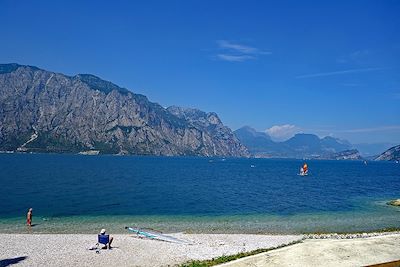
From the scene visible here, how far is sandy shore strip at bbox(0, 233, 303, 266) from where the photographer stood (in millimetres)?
29106

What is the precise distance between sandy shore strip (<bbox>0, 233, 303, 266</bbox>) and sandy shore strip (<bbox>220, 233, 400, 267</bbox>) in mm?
9729

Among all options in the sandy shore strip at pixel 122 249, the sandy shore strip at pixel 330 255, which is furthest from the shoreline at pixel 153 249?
the sandy shore strip at pixel 330 255

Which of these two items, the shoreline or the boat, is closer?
the shoreline

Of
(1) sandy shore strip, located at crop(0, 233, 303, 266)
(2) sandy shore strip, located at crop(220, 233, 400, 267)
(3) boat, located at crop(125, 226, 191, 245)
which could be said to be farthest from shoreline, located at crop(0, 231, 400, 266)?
(3) boat, located at crop(125, 226, 191, 245)

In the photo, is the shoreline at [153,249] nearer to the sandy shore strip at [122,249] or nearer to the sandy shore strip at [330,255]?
the sandy shore strip at [122,249]

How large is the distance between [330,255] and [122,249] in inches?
765

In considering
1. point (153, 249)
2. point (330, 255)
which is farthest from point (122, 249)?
point (330, 255)

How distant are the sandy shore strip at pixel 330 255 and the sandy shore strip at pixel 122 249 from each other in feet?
31.9

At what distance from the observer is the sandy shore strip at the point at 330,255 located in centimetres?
2089

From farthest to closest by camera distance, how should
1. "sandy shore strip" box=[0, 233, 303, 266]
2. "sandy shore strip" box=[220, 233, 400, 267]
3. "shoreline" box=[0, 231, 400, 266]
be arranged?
1. "sandy shore strip" box=[0, 233, 303, 266]
2. "shoreline" box=[0, 231, 400, 266]
3. "sandy shore strip" box=[220, 233, 400, 267]

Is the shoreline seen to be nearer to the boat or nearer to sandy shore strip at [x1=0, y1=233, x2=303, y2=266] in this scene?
sandy shore strip at [x1=0, y1=233, x2=303, y2=266]

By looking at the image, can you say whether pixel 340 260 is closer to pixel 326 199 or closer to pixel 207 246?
→ pixel 207 246

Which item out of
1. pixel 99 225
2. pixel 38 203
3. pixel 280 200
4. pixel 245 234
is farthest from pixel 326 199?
pixel 38 203

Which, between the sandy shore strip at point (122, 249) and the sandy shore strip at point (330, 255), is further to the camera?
the sandy shore strip at point (122, 249)
